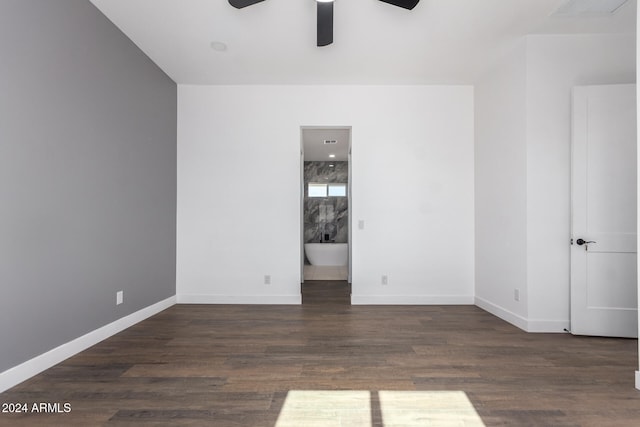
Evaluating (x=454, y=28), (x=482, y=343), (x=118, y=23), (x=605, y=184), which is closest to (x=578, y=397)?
(x=482, y=343)

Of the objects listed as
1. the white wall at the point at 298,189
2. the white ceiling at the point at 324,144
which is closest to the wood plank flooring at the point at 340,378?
the white wall at the point at 298,189

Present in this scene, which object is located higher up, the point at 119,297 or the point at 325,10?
the point at 325,10

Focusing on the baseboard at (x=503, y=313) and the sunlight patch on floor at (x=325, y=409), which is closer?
the sunlight patch on floor at (x=325, y=409)

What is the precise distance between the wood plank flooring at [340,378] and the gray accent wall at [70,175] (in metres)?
0.40

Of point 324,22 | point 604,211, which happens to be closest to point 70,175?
point 324,22

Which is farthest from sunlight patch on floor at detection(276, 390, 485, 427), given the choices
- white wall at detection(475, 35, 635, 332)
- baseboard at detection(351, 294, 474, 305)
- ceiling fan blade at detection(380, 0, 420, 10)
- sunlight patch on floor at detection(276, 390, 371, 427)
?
ceiling fan blade at detection(380, 0, 420, 10)

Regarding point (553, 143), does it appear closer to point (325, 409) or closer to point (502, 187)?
point (502, 187)

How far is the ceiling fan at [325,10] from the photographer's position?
219 centimetres

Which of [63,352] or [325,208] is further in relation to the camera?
[325,208]

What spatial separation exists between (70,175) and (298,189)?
228 centimetres


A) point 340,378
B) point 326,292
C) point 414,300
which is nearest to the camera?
point 340,378

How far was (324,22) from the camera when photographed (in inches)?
94.2

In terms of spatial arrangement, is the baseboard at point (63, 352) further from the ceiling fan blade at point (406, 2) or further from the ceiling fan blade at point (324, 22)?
the ceiling fan blade at point (406, 2)

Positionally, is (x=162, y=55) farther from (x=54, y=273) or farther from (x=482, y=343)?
(x=482, y=343)
